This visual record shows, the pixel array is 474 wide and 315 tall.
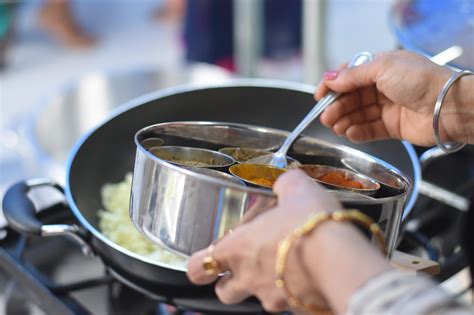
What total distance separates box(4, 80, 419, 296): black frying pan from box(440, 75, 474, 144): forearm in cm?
8

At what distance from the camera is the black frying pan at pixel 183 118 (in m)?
0.90

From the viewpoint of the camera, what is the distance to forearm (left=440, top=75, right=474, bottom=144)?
71 centimetres

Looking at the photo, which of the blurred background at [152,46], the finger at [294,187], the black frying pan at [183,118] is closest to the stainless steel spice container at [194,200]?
the finger at [294,187]

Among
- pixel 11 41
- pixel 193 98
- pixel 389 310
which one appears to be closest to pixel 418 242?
pixel 193 98

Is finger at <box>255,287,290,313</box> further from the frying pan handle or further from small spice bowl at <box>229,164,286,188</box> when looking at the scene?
the frying pan handle

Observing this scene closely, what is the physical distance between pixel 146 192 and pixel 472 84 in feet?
1.21

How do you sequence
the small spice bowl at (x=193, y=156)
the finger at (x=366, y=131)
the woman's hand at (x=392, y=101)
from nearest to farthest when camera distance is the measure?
the small spice bowl at (x=193, y=156), the woman's hand at (x=392, y=101), the finger at (x=366, y=131)

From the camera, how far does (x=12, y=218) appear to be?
2.45 ft

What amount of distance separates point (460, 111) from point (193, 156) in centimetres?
31

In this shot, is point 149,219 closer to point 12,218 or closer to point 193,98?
point 12,218

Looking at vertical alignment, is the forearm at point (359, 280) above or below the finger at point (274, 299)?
above

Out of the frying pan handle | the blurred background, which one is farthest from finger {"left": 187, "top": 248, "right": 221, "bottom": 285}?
the blurred background

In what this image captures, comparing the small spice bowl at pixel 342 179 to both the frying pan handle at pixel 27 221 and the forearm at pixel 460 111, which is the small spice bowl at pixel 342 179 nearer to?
the forearm at pixel 460 111

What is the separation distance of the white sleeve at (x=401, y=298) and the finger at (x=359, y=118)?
1.32 feet
